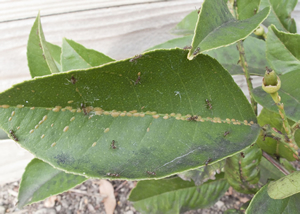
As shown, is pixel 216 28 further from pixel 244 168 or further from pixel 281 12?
pixel 281 12

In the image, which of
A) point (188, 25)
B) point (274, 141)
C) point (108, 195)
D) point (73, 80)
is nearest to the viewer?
point (73, 80)

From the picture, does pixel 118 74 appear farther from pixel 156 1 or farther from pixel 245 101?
pixel 156 1

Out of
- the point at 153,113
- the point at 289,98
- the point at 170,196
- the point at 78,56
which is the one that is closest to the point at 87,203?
the point at 170,196

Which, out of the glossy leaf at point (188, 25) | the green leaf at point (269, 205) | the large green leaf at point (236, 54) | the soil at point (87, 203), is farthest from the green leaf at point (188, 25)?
the soil at point (87, 203)

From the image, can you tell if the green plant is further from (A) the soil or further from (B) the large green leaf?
(A) the soil

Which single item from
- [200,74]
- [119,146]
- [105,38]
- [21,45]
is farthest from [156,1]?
[119,146]

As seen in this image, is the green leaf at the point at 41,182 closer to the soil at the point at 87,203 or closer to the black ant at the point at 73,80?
the black ant at the point at 73,80

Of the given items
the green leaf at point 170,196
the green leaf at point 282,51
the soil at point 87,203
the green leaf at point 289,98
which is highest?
the green leaf at point 282,51

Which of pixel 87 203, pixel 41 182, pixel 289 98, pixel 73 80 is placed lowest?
pixel 87 203
